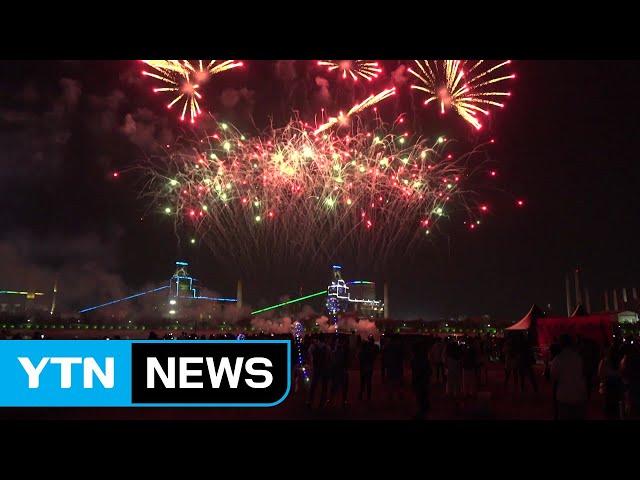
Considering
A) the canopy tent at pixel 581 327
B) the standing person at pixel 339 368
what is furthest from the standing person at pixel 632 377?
the canopy tent at pixel 581 327

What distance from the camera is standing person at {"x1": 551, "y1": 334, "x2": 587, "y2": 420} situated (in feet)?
19.8

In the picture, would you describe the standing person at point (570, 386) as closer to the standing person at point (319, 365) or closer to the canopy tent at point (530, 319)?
the standing person at point (319, 365)

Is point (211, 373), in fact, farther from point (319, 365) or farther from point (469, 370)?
point (469, 370)

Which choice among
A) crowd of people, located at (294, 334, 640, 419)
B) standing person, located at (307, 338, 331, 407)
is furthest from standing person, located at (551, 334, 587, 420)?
standing person, located at (307, 338, 331, 407)

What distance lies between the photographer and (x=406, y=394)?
40.8 feet

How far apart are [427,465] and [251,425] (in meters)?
1.81

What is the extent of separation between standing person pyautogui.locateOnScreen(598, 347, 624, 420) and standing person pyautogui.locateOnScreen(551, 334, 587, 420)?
273 centimetres

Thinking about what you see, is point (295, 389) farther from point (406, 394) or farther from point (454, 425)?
point (454, 425)

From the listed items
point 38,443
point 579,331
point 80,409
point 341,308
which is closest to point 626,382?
point 38,443

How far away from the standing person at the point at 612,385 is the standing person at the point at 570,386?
2.73 meters

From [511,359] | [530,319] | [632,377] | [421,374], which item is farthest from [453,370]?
[530,319]

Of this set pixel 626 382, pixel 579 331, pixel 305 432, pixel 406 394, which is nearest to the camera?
pixel 305 432

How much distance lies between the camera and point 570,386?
6.06 m

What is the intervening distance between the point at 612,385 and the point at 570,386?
9.97ft
